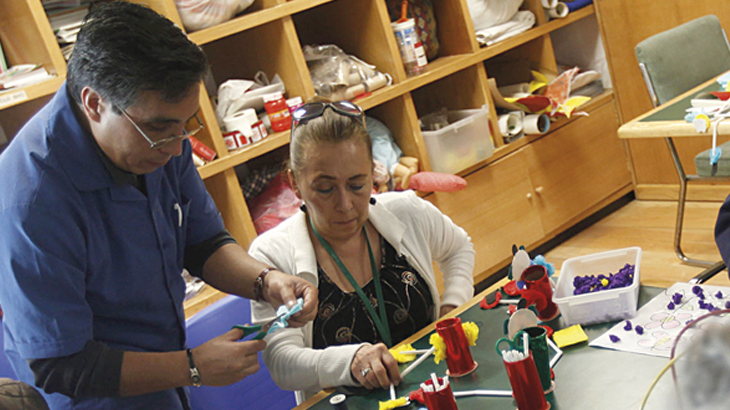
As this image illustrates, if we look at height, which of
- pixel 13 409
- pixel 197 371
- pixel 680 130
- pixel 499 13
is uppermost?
pixel 499 13

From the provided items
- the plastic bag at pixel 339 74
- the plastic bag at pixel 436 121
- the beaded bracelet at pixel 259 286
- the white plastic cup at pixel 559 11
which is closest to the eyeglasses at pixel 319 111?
the beaded bracelet at pixel 259 286

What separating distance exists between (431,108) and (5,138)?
6.73ft

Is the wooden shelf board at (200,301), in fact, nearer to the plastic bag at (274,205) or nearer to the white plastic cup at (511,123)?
the plastic bag at (274,205)

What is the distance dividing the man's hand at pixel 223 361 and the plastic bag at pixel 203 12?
162 centimetres

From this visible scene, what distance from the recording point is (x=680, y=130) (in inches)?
89.0

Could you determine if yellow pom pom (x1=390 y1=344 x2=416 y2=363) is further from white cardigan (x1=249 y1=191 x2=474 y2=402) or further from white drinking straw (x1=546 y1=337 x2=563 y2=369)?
white drinking straw (x1=546 y1=337 x2=563 y2=369)

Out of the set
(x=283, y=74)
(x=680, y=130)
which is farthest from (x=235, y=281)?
(x=680, y=130)

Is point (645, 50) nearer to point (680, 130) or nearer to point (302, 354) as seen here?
point (680, 130)

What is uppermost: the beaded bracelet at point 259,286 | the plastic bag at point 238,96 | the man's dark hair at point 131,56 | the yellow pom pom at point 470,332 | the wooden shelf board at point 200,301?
the man's dark hair at point 131,56

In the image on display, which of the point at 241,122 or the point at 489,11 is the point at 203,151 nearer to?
the point at 241,122

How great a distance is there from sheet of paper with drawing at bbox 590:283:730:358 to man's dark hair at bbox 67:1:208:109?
3.01 feet

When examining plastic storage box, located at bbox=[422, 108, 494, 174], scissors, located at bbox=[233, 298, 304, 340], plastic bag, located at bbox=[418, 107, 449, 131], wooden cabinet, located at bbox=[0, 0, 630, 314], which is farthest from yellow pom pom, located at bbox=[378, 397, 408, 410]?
plastic bag, located at bbox=[418, 107, 449, 131]

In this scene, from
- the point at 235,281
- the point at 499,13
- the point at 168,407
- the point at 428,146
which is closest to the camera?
the point at 168,407

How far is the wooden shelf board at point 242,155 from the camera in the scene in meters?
2.50
